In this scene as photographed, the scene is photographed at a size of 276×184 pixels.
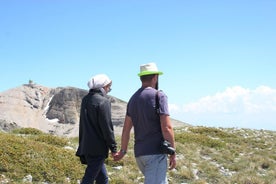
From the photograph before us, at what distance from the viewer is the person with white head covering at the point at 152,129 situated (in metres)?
6.43

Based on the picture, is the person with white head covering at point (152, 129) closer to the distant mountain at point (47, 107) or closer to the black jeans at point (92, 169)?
the black jeans at point (92, 169)

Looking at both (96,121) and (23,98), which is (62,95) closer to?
(23,98)

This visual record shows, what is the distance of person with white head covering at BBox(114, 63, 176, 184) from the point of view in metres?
6.43

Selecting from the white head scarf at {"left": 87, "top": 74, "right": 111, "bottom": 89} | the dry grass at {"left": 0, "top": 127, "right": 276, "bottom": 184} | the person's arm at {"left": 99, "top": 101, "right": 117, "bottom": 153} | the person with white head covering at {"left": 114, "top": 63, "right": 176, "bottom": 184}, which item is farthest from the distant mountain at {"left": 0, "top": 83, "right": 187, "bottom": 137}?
the person with white head covering at {"left": 114, "top": 63, "right": 176, "bottom": 184}

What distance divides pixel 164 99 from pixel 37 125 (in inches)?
3126

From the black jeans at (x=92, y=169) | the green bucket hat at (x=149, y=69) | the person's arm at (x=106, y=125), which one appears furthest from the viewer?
the black jeans at (x=92, y=169)

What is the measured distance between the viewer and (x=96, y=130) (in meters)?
7.58

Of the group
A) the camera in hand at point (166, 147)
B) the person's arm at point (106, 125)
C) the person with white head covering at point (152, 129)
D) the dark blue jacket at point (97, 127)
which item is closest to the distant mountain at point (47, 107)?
the dark blue jacket at point (97, 127)

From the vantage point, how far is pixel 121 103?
8938 cm

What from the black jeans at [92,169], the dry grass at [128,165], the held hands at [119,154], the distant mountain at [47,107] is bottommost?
the distant mountain at [47,107]

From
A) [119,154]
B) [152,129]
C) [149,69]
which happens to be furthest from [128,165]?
[149,69]

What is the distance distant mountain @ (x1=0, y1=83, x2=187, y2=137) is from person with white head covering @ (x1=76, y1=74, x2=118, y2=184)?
66.3 m

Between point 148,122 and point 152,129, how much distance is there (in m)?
0.15

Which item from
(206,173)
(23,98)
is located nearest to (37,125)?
(23,98)
